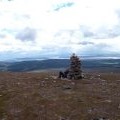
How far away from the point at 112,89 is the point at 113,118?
27.6 meters

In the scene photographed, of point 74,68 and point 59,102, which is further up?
point 74,68

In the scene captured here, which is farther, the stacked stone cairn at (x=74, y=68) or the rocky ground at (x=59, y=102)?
the stacked stone cairn at (x=74, y=68)

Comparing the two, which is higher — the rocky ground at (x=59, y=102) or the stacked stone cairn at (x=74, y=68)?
the stacked stone cairn at (x=74, y=68)

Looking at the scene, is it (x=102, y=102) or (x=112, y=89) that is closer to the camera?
(x=102, y=102)

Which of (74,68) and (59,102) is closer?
(59,102)

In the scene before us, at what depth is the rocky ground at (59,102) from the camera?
5734 centimetres

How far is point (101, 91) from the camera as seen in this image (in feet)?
257

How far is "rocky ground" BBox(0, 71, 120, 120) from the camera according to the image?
57.3m

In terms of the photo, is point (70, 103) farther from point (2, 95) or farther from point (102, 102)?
point (2, 95)

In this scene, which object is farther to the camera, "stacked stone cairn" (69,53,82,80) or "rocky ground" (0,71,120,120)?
"stacked stone cairn" (69,53,82,80)

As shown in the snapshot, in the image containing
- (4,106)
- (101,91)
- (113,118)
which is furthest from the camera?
(101,91)

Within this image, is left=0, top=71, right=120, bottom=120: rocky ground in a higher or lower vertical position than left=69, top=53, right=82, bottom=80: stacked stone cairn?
lower

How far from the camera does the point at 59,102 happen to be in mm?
66250

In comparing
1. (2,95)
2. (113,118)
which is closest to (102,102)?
(113,118)
